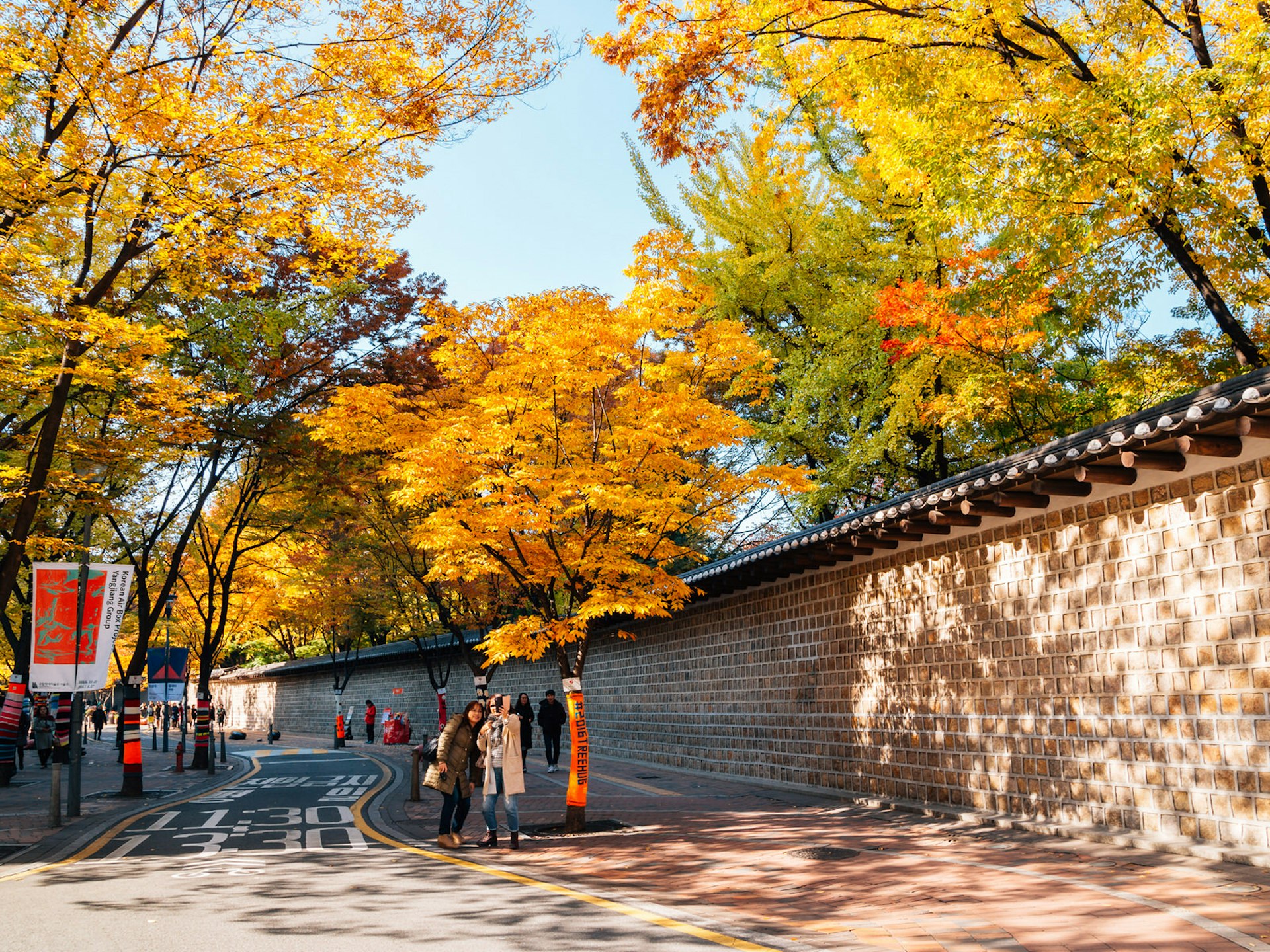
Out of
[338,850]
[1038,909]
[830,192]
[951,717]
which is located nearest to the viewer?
[1038,909]

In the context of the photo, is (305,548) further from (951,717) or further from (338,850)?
(951,717)

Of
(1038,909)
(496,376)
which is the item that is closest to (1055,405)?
(496,376)

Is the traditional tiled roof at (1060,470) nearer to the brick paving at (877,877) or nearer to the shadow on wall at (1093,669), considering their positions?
the shadow on wall at (1093,669)

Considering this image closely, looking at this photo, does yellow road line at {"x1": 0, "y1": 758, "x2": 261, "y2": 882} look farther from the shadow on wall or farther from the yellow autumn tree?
the shadow on wall

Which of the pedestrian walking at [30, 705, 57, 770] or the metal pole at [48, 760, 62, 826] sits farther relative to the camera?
the pedestrian walking at [30, 705, 57, 770]

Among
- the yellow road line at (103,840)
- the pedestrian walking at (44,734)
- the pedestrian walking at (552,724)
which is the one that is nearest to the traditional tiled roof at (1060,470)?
the pedestrian walking at (552,724)

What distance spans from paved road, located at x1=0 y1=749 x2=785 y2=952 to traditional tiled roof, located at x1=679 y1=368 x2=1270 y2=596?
5119 millimetres

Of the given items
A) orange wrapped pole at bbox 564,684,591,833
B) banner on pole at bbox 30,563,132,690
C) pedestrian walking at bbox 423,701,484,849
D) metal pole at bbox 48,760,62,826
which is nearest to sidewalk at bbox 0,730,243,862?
metal pole at bbox 48,760,62,826

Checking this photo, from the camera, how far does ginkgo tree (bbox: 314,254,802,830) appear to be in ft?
37.8

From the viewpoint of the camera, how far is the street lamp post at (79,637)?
13.5 meters

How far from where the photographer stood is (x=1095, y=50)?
12.2 m

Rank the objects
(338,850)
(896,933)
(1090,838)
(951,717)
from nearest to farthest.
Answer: (896,933)
(1090,838)
(338,850)
(951,717)

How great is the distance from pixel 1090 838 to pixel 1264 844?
177 centimetres

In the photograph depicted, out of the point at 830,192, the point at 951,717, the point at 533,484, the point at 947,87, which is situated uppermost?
the point at 830,192
